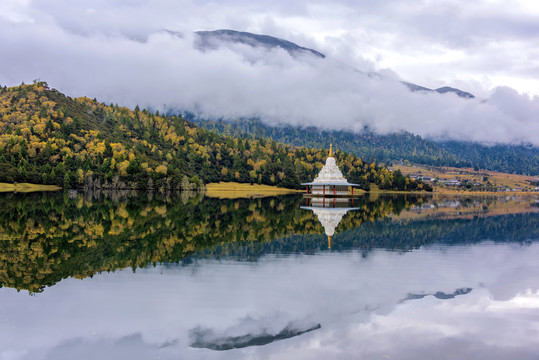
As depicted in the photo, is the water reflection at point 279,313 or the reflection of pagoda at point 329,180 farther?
the reflection of pagoda at point 329,180

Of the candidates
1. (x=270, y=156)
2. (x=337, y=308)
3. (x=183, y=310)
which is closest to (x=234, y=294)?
(x=183, y=310)

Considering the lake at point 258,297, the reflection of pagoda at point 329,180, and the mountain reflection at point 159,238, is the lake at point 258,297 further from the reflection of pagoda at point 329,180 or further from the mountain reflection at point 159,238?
the reflection of pagoda at point 329,180

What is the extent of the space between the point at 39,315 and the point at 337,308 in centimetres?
915

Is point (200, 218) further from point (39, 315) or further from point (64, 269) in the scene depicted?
point (39, 315)

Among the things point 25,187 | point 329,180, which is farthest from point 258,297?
point 25,187

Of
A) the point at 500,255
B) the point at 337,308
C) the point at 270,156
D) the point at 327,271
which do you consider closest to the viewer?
the point at 337,308

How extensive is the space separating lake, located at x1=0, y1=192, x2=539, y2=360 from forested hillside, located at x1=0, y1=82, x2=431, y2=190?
95.3 m

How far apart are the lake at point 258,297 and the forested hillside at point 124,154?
95.3 metres

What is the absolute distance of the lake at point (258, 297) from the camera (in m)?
12.2

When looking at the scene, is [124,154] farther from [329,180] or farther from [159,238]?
[159,238]

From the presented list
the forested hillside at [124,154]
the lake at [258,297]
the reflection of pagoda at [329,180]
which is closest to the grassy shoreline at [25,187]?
the forested hillside at [124,154]

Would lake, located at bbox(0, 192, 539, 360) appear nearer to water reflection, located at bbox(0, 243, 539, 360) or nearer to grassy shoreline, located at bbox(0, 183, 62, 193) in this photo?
water reflection, located at bbox(0, 243, 539, 360)

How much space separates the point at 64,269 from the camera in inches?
771

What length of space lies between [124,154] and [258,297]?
12181 centimetres
